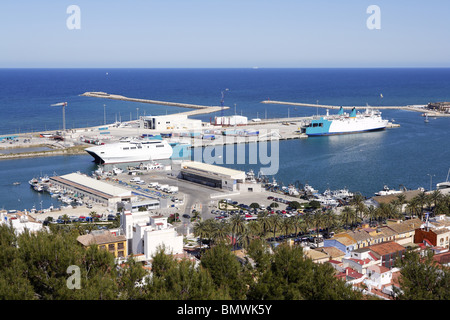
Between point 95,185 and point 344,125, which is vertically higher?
point 344,125

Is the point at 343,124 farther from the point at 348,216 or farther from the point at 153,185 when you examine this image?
the point at 348,216

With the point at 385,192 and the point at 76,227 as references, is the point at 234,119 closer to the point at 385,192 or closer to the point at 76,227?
the point at 385,192

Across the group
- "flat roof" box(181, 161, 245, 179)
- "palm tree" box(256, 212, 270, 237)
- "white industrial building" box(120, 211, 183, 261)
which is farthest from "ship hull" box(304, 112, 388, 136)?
"white industrial building" box(120, 211, 183, 261)

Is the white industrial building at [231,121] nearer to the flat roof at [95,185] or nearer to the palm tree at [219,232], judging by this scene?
the flat roof at [95,185]

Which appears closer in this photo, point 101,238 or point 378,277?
point 378,277

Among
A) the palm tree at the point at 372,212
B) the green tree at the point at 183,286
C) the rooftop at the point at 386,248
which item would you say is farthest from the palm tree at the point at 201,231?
the palm tree at the point at 372,212

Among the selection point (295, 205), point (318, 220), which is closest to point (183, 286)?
point (318, 220)
